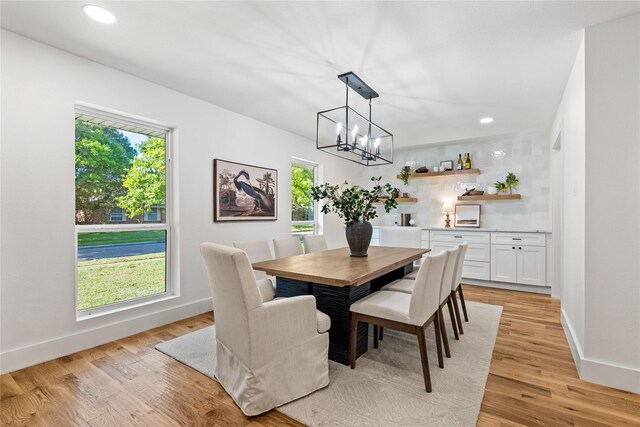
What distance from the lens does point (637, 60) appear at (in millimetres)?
1966

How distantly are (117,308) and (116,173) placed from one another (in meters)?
1.29

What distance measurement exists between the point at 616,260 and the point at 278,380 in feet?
7.60

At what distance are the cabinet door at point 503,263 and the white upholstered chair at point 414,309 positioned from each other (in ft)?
9.79

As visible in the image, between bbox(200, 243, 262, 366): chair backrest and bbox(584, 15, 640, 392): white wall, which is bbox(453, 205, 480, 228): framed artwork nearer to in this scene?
bbox(584, 15, 640, 392): white wall

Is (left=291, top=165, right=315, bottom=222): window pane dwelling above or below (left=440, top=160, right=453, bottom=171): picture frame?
below

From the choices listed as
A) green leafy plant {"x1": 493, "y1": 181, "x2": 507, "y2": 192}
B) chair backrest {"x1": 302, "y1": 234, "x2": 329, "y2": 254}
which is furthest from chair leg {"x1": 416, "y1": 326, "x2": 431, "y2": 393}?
green leafy plant {"x1": 493, "y1": 181, "x2": 507, "y2": 192}

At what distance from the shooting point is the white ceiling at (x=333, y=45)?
195 centimetres

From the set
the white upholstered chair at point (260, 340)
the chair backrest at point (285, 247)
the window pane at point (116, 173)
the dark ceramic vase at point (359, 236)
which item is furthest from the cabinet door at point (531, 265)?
the window pane at point (116, 173)

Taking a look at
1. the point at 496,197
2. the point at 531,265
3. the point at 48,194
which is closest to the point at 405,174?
the point at 496,197

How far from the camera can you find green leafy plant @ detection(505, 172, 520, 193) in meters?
5.06

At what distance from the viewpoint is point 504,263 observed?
4715 millimetres

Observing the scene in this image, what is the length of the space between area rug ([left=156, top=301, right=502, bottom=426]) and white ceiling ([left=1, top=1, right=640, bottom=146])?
241 centimetres

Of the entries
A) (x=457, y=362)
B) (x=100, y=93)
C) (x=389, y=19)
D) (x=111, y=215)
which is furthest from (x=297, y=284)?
(x=100, y=93)

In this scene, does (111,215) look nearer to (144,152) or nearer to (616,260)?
(144,152)
